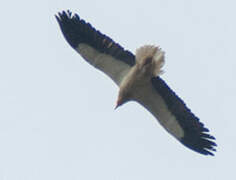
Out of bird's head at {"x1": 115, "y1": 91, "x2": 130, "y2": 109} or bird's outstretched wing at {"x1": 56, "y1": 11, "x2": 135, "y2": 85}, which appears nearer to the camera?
bird's outstretched wing at {"x1": 56, "y1": 11, "x2": 135, "y2": 85}

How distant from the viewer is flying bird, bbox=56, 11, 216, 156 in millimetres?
13789

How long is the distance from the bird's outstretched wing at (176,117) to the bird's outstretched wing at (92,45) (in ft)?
2.26

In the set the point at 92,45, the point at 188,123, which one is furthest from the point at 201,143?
the point at 92,45

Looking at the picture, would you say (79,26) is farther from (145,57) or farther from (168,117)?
(168,117)

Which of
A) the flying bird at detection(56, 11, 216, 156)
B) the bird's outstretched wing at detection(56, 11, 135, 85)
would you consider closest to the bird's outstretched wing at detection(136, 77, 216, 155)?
the flying bird at detection(56, 11, 216, 156)

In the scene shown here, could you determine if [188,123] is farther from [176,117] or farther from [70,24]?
[70,24]

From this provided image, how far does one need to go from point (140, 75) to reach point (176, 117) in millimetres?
1076

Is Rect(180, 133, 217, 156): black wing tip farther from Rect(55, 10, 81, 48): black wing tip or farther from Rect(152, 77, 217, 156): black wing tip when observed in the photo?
Rect(55, 10, 81, 48): black wing tip

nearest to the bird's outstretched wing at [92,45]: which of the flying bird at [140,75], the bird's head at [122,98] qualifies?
the flying bird at [140,75]

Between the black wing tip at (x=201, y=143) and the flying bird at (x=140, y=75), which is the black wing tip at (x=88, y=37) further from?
the black wing tip at (x=201, y=143)

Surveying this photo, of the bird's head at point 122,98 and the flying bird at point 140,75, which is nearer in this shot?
the flying bird at point 140,75

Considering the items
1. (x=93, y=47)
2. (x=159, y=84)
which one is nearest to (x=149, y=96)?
(x=159, y=84)

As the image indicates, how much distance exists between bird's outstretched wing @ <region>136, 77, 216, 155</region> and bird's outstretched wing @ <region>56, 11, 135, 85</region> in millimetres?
689

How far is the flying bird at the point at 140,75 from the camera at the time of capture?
13.8 metres
